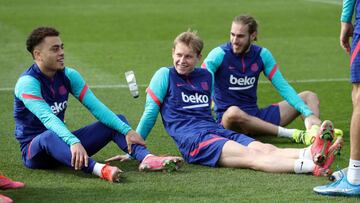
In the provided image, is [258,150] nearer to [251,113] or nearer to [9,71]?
[251,113]

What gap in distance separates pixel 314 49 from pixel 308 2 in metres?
8.84

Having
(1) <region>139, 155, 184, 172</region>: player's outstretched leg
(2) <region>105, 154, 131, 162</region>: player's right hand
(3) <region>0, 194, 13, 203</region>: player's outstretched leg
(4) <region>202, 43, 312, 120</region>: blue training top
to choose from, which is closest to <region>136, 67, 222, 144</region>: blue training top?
(2) <region>105, 154, 131, 162</region>: player's right hand

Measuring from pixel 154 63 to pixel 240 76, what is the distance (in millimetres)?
4910

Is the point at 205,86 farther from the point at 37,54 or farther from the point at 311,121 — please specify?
the point at 37,54

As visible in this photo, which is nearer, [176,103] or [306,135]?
[176,103]

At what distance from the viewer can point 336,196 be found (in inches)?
252

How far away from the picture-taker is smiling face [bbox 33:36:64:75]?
7277mm

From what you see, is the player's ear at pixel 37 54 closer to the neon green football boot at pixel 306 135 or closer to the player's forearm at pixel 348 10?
the player's forearm at pixel 348 10

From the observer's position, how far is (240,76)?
8828 millimetres

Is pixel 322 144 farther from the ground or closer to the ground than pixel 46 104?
closer to the ground

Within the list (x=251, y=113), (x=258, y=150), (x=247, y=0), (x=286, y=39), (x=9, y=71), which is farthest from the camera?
(x=247, y=0)

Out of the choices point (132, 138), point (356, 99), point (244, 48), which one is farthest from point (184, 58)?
point (356, 99)

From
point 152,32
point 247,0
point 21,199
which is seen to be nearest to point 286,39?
point 152,32

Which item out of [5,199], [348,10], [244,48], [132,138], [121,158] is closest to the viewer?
[5,199]
